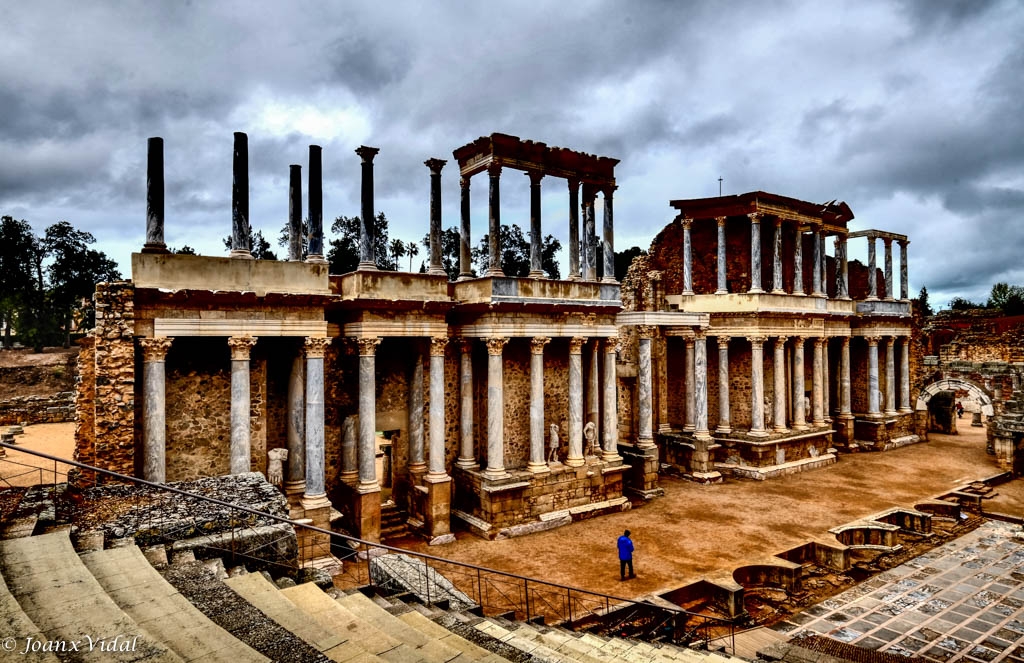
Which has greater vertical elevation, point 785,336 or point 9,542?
point 785,336

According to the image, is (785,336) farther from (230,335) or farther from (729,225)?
(230,335)

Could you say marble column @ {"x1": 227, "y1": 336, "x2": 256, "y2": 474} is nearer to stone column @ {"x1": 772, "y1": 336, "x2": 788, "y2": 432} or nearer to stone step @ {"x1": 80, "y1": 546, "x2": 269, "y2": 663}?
stone step @ {"x1": 80, "y1": 546, "x2": 269, "y2": 663}

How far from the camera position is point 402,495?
17125 mm

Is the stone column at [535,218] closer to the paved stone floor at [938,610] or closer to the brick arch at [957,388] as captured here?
the paved stone floor at [938,610]

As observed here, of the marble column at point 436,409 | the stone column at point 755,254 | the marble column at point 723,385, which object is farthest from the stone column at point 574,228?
the stone column at point 755,254

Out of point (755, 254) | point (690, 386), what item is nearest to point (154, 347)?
point (690, 386)

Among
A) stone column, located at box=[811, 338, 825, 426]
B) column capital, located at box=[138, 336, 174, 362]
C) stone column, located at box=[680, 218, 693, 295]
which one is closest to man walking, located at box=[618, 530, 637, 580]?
column capital, located at box=[138, 336, 174, 362]

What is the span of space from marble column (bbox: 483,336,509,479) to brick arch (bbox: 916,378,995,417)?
23.8m

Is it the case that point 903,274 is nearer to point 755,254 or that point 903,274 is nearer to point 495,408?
point 755,254

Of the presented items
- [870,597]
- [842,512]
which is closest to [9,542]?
[870,597]

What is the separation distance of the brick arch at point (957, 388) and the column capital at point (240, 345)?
30.4 m

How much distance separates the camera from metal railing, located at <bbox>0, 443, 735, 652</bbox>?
7.82m

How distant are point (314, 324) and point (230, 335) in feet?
5.88

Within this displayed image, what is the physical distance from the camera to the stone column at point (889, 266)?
29375mm
